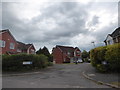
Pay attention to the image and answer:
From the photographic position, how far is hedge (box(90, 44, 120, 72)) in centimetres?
1031

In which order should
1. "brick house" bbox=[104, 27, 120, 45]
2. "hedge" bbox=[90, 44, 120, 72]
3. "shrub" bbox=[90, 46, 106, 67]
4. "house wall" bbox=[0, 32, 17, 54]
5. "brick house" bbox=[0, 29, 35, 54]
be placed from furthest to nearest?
"house wall" bbox=[0, 32, 17, 54]
"brick house" bbox=[0, 29, 35, 54]
"brick house" bbox=[104, 27, 120, 45]
"shrub" bbox=[90, 46, 106, 67]
"hedge" bbox=[90, 44, 120, 72]

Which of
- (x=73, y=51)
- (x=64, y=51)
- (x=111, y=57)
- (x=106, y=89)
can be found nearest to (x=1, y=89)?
(x=106, y=89)

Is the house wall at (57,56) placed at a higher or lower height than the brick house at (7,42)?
lower

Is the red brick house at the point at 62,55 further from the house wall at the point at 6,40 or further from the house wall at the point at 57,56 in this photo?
the house wall at the point at 6,40

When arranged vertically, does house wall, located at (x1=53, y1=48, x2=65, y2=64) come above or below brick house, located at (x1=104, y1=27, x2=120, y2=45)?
below

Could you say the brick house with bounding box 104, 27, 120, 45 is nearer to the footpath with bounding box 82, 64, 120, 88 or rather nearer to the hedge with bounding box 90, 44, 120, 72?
the hedge with bounding box 90, 44, 120, 72

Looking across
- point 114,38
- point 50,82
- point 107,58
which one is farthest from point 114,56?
point 114,38

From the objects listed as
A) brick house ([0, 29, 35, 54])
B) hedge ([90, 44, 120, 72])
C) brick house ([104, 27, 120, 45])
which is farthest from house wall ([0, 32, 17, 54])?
brick house ([104, 27, 120, 45])

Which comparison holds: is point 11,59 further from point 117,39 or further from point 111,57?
point 117,39

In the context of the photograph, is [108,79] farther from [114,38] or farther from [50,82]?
[114,38]

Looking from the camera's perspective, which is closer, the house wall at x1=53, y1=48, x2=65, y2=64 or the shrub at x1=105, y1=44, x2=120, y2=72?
the shrub at x1=105, y1=44, x2=120, y2=72

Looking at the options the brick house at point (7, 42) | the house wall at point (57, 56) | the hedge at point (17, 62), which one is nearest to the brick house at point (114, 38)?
the hedge at point (17, 62)

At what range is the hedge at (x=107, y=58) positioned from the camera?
33.8 feet

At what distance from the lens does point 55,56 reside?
1967 inches
